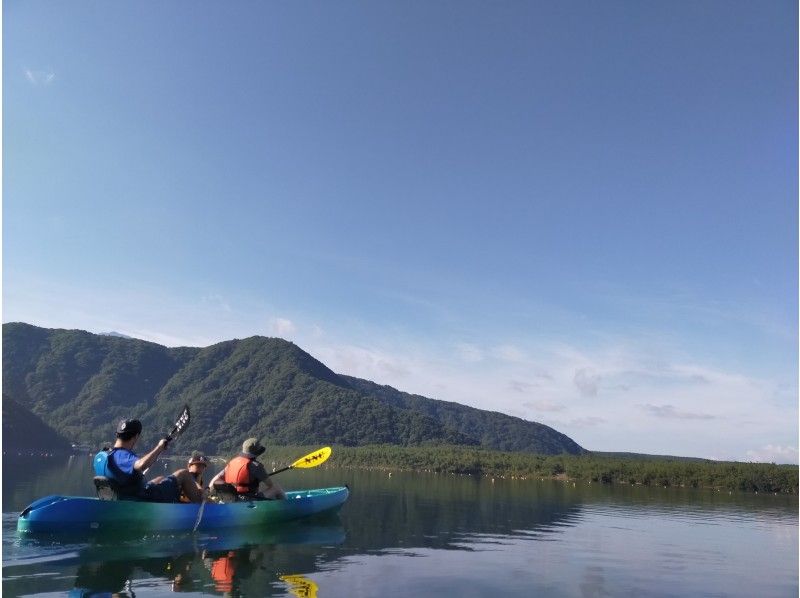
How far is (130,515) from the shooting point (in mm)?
13383

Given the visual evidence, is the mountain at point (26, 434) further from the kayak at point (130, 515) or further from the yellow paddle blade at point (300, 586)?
the yellow paddle blade at point (300, 586)

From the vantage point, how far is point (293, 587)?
10.4 meters

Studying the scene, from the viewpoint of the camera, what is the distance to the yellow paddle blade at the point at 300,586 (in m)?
9.93

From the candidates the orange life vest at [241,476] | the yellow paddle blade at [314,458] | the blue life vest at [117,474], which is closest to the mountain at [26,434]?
the yellow paddle blade at [314,458]

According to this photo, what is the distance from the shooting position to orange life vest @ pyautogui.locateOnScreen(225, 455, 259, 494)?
1720cm

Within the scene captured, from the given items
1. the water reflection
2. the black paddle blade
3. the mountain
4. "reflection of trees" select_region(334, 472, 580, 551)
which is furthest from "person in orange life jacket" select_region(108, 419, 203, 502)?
the mountain

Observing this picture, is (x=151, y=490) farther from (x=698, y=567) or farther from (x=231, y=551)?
(x=698, y=567)

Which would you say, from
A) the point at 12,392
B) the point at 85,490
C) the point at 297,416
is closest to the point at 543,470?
the point at 85,490

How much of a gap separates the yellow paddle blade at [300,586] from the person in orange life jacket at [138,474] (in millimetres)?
3749

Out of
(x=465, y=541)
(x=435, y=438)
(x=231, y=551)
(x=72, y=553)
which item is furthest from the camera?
(x=435, y=438)

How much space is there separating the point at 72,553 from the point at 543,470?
72.3 meters

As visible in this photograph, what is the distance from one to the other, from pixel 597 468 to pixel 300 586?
229 feet

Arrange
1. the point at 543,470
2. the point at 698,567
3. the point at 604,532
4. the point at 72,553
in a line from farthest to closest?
1. the point at 543,470
2. the point at 604,532
3. the point at 698,567
4. the point at 72,553

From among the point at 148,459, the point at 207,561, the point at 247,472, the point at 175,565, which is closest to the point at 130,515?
the point at 148,459
